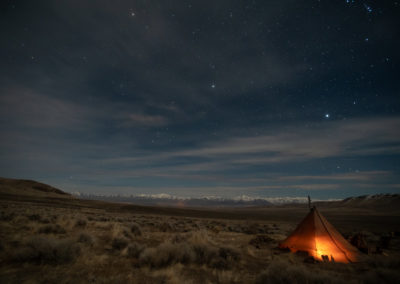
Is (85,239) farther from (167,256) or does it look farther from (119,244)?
(167,256)

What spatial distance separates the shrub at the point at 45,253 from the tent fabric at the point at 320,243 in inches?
409

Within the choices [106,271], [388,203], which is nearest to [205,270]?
[106,271]

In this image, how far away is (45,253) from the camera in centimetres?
710

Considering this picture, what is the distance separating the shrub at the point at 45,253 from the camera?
6.96 meters

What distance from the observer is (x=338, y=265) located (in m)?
9.05

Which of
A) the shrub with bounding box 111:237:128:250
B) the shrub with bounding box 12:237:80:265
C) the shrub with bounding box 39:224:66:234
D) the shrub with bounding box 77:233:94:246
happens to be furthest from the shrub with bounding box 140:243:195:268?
the shrub with bounding box 39:224:66:234

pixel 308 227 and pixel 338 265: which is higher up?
pixel 308 227

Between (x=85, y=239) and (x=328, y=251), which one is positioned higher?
(x=85, y=239)

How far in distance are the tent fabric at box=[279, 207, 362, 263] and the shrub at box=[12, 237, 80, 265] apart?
1038 centimetres

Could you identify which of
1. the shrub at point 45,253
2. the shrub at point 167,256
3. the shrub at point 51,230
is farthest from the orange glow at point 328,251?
the shrub at point 51,230

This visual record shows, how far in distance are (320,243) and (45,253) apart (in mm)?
11688

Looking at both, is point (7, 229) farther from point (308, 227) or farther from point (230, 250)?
point (308, 227)

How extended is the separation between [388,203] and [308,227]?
501 ft

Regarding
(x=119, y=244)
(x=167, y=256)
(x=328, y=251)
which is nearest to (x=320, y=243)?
Answer: (x=328, y=251)
